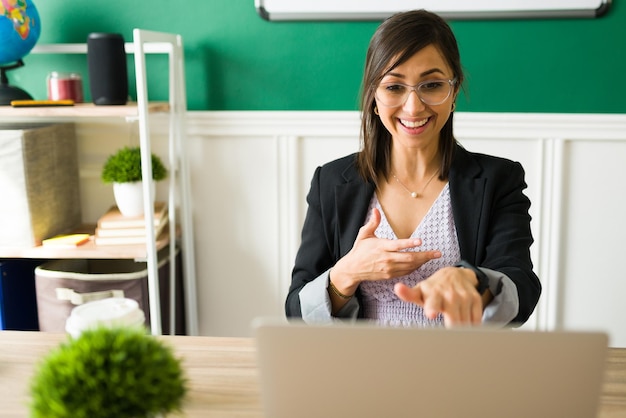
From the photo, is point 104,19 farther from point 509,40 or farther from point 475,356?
point 475,356

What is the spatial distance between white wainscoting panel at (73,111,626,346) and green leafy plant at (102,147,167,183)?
0.17 metres

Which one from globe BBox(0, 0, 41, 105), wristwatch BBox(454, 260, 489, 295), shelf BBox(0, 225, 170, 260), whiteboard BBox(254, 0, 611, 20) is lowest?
shelf BBox(0, 225, 170, 260)

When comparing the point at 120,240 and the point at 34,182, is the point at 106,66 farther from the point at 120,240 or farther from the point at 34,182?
the point at 120,240

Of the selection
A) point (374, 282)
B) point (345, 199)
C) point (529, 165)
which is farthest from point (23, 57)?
point (529, 165)

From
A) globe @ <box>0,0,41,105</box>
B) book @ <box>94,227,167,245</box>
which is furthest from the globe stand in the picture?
book @ <box>94,227,167,245</box>

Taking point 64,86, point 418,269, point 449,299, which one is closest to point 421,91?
point 418,269

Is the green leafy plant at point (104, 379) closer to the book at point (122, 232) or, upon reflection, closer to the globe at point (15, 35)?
the book at point (122, 232)

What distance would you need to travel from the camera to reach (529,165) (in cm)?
228

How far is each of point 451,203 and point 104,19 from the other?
4.80 ft

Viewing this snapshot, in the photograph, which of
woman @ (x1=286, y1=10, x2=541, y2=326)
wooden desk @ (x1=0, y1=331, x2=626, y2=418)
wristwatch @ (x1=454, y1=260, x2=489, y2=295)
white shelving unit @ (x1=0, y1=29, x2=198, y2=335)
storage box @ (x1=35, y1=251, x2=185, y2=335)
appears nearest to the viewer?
wooden desk @ (x1=0, y1=331, x2=626, y2=418)

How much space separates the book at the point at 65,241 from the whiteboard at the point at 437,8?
0.94 meters

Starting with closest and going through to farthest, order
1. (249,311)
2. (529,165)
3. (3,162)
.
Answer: (3,162)
(529,165)
(249,311)

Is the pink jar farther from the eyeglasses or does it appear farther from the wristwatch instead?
the wristwatch

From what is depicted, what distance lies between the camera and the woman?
1.37m
